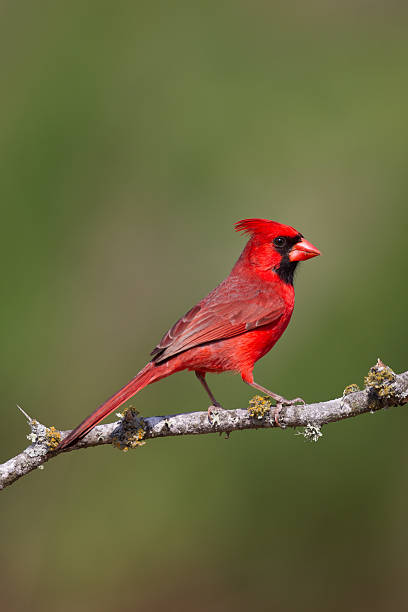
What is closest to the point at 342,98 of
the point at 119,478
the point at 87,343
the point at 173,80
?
the point at 173,80

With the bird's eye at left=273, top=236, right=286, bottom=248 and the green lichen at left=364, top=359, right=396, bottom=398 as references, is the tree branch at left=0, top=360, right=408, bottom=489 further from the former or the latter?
the bird's eye at left=273, top=236, right=286, bottom=248

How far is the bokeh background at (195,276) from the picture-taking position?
202 inches

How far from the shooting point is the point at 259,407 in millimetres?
3162

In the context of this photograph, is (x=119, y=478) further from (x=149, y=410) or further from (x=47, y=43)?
(x=47, y=43)

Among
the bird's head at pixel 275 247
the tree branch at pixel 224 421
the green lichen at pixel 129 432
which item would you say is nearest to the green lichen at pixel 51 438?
the tree branch at pixel 224 421

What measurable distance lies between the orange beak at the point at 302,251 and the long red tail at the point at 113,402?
1196mm

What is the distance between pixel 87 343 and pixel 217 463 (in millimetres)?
1545

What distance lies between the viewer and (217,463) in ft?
17.5

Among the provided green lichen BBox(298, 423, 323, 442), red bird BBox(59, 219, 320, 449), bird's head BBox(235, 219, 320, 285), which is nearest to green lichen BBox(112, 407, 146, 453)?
red bird BBox(59, 219, 320, 449)

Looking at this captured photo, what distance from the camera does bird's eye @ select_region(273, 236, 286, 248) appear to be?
429cm

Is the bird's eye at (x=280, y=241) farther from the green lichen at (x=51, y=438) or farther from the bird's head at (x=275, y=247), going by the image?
the green lichen at (x=51, y=438)

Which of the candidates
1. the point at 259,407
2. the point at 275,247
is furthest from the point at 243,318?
the point at 259,407

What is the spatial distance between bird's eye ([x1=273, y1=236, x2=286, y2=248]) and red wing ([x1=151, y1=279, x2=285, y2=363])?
0.87 feet

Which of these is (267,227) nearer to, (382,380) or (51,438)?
(382,380)
